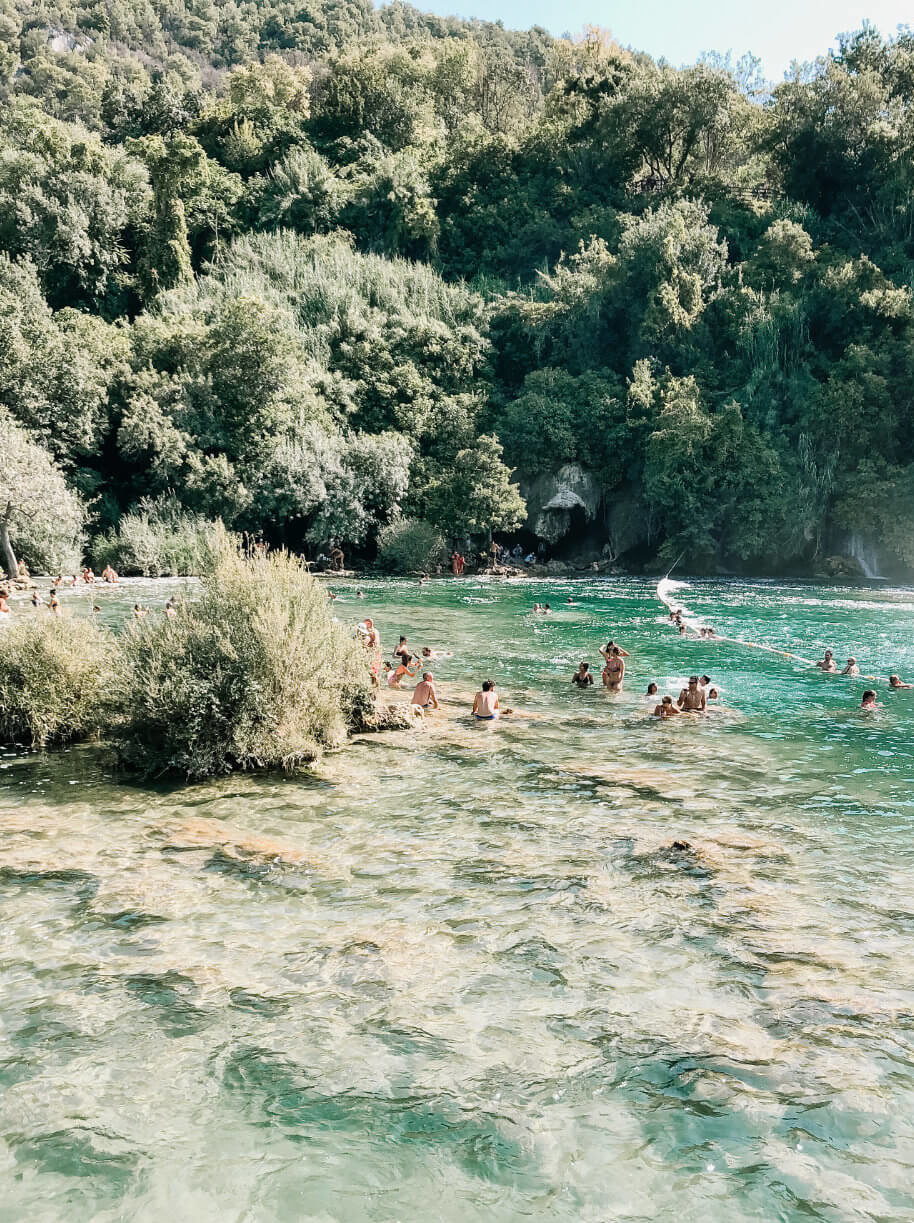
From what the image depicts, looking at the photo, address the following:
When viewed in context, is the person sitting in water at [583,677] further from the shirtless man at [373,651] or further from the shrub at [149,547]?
the shrub at [149,547]

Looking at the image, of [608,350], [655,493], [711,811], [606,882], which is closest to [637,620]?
[655,493]

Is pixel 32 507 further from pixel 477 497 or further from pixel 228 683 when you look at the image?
pixel 228 683

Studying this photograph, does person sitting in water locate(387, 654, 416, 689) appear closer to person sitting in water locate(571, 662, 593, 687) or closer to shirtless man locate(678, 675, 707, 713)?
person sitting in water locate(571, 662, 593, 687)

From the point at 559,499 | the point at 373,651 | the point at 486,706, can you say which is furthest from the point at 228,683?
the point at 559,499

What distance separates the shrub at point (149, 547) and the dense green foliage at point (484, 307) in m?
0.98

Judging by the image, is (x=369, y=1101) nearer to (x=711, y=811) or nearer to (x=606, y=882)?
(x=606, y=882)

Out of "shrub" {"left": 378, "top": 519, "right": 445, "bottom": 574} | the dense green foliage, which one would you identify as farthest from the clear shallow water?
the dense green foliage

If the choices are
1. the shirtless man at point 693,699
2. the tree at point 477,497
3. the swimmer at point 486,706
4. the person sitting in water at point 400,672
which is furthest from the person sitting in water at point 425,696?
the tree at point 477,497

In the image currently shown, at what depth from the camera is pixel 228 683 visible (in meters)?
12.9

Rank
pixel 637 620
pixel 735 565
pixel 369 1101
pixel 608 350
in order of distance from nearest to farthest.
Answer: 1. pixel 369 1101
2. pixel 637 620
3. pixel 735 565
4. pixel 608 350

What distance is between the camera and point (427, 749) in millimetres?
14852

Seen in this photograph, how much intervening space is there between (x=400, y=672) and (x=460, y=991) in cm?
1284

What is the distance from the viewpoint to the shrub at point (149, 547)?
40.6 metres

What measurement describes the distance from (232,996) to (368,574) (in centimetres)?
3898
